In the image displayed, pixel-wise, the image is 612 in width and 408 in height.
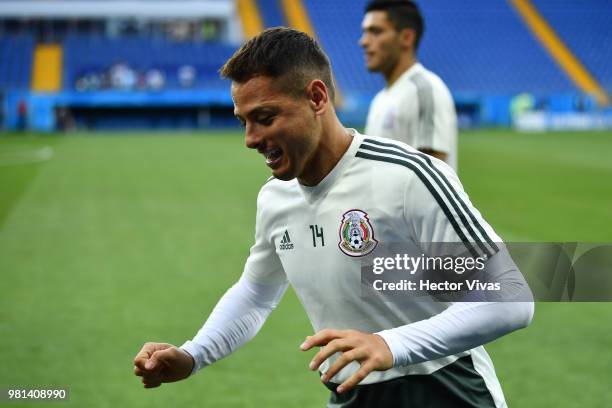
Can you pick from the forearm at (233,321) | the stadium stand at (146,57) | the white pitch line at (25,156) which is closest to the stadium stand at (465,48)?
the stadium stand at (146,57)

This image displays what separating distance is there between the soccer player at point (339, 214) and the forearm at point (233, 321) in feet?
0.04

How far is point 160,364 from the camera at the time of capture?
8.59 ft

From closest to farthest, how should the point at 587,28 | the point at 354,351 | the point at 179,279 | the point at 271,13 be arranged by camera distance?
the point at 354,351 → the point at 179,279 → the point at 271,13 → the point at 587,28

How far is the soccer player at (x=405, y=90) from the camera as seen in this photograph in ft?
17.8

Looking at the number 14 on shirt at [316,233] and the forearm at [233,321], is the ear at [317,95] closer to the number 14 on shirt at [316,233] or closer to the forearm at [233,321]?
the number 14 on shirt at [316,233]

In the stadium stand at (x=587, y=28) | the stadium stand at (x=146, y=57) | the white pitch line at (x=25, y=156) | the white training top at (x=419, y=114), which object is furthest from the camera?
the stadium stand at (x=587, y=28)

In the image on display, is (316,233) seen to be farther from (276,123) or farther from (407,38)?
(407,38)

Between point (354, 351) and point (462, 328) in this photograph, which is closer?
point (354, 351)

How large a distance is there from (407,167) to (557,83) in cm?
4103

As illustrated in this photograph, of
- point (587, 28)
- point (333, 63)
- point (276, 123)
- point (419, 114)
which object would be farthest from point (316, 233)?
point (587, 28)

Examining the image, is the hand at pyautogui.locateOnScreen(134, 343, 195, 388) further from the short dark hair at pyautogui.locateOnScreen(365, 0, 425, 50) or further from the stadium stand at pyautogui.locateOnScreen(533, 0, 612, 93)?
the stadium stand at pyautogui.locateOnScreen(533, 0, 612, 93)

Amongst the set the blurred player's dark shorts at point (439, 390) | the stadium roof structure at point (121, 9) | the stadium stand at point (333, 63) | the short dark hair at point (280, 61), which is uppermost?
the stadium roof structure at point (121, 9)

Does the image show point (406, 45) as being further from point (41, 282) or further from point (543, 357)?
point (41, 282)

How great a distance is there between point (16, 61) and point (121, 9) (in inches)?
301
